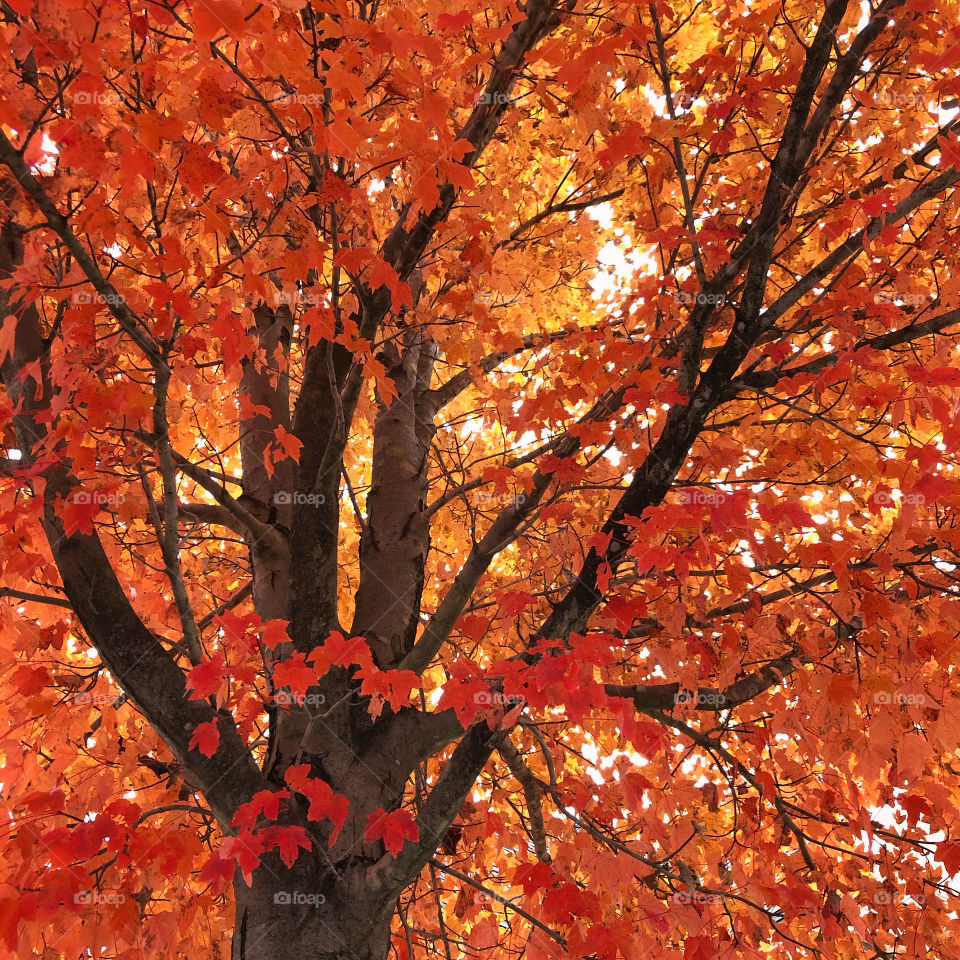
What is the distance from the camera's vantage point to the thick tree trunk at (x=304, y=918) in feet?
9.10

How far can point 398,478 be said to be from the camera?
168 inches

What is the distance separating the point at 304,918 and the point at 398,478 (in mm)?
2257

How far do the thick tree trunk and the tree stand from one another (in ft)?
0.04

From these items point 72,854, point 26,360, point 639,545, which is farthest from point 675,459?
point 72,854

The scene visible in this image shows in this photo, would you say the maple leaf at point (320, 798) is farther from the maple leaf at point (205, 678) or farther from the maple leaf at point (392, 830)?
the maple leaf at point (205, 678)

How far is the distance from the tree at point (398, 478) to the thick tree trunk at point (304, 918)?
0.01 meters

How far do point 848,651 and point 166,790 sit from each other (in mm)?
3643

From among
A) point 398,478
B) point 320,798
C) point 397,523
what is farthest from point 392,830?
point 398,478

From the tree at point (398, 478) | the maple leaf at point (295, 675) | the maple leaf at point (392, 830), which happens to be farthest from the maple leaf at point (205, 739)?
the maple leaf at point (392, 830)

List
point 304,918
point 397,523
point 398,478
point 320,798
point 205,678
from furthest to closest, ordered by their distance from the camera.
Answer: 1. point 398,478
2. point 397,523
3. point 320,798
4. point 304,918
5. point 205,678

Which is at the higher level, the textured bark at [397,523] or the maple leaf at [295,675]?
the textured bark at [397,523]

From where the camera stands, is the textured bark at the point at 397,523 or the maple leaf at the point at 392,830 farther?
the textured bark at the point at 397,523

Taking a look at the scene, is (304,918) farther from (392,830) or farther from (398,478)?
(398,478)

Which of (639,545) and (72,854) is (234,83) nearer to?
(639,545)
